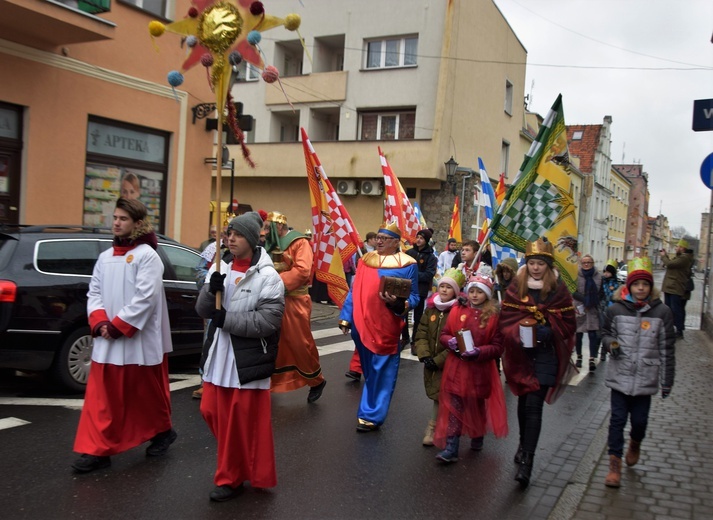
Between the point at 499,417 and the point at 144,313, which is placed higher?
the point at 144,313

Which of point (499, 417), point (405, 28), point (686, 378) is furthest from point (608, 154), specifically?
point (499, 417)

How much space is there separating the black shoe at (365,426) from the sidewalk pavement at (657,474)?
5.64 ft

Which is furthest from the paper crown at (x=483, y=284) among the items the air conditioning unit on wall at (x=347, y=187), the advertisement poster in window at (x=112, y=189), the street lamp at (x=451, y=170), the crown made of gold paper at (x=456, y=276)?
the air conditioning unit on wall at (x=347, y=187)

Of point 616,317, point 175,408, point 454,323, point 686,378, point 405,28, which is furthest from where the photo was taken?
point 405,28

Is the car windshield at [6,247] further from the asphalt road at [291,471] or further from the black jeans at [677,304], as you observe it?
the black jeans at [677,304]

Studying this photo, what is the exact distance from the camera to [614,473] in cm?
495

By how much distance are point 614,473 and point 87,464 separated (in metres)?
3.90

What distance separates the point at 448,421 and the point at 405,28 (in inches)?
772

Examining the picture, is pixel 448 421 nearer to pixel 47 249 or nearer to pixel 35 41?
pixel 47 249

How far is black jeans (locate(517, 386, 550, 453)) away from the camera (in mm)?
4949

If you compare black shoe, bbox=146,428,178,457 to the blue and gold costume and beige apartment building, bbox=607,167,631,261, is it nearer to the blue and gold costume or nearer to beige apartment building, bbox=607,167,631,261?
the blue and gold costume

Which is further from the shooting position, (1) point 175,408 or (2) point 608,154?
(2) point 608,154

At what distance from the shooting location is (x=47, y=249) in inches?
261

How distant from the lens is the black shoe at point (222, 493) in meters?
4.24
